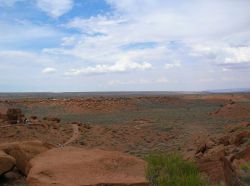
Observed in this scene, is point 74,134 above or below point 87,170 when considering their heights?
below

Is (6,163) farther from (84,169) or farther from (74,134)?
(74,134)

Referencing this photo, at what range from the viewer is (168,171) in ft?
28.1

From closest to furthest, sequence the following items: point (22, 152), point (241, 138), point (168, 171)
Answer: point (168, 171) < point (22, 152) < point (241, 138)

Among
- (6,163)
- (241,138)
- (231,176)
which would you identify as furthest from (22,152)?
(241,138)

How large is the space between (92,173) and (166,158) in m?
1.80

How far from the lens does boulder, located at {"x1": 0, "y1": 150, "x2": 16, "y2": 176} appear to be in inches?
442

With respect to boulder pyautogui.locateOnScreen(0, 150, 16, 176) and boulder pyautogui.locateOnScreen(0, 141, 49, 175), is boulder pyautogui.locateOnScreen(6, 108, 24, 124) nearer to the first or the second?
boulder pyautogui.locateOnScreen(0, 141, 49, 175)

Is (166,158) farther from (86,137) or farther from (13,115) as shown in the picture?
(13,115)

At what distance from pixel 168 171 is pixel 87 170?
5.43ft

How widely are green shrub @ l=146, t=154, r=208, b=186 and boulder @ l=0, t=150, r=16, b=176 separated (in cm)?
421

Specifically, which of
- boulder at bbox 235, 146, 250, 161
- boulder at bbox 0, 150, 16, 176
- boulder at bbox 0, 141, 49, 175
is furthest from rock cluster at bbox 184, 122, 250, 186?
boulder at bbox 0, 150, 16, 176

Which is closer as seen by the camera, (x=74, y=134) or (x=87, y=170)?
(x=87, y=170)

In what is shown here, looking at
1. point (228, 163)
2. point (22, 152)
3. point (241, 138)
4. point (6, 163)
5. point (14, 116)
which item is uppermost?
point (228, 163)

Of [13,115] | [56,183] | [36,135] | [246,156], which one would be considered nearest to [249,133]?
[246,156]
